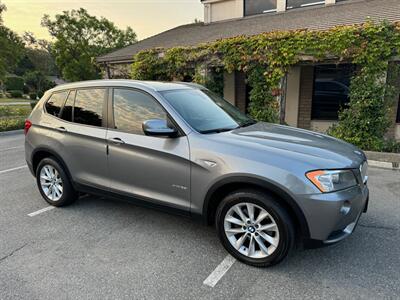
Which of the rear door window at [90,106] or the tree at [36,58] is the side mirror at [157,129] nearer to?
the rear door window at [90,106]

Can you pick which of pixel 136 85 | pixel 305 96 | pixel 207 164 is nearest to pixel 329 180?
pixel 207 164

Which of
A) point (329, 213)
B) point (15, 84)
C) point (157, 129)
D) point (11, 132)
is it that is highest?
point (15, 84)

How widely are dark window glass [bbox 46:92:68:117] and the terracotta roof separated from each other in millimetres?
7256

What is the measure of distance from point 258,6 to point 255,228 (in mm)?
12791

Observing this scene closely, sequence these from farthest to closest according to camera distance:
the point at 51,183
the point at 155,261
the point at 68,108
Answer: the point at 51,183 < the point at 68,108 < the point at 155,261

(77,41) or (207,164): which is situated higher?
(77,41)

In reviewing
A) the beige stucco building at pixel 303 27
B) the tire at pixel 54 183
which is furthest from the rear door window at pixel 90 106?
the beige stucco building at pixel 303 27

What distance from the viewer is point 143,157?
3158mm

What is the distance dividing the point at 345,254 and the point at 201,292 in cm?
157

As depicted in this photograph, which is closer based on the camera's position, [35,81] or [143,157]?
[143,157]

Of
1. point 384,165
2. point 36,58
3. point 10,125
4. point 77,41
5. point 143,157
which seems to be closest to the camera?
point 143,157

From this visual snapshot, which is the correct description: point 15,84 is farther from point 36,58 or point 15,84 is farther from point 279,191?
point 279,191

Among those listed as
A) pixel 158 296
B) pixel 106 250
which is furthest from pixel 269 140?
pixel 106 250

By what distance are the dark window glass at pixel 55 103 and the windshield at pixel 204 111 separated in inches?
65.6
